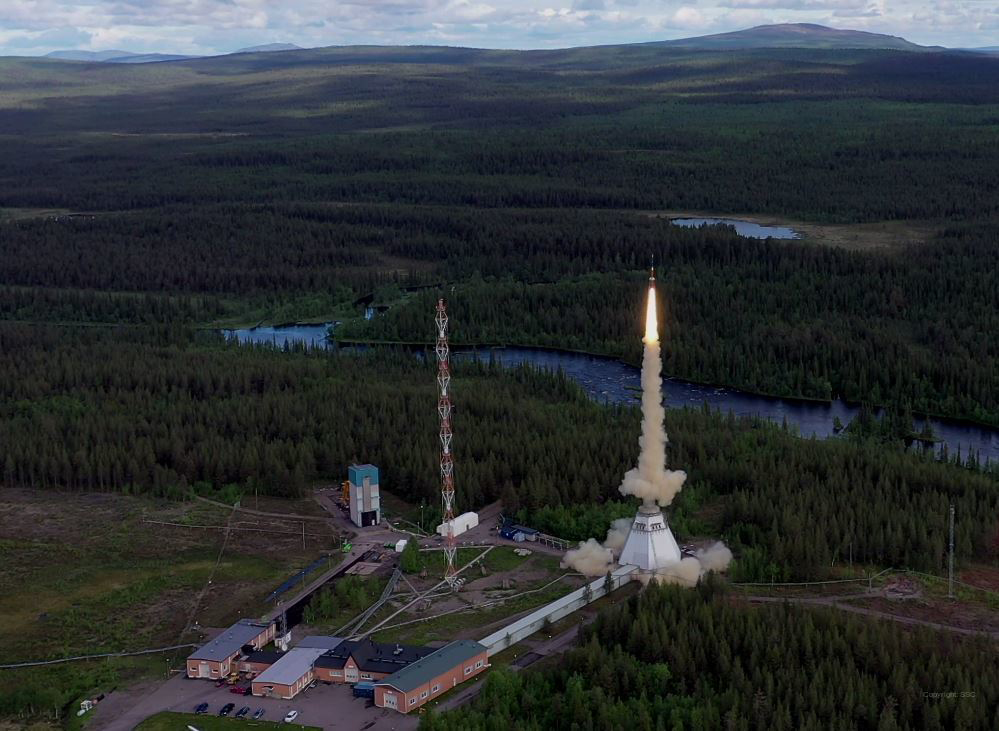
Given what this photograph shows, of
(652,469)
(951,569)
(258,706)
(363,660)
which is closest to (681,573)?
(652,469)

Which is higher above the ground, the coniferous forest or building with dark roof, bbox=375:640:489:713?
building with dark roof, bbox=375:640:489:713

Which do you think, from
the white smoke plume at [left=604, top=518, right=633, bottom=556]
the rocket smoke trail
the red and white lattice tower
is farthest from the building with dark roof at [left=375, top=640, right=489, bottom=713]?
the rocket smoke trail

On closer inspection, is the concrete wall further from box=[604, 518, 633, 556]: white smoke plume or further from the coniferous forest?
the coniferous forest

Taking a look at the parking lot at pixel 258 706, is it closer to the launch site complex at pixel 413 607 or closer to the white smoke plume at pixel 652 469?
the launch site complex at pixel 413 607

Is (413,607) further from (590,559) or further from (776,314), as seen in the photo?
(776,314)

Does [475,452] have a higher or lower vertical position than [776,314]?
higher

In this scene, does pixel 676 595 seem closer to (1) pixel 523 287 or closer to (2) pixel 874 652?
(2) pixel 874 652

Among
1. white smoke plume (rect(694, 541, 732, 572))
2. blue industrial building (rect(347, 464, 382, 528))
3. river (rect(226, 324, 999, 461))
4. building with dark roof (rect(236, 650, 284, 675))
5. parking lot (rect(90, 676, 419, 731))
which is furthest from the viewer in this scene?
river (rect(226, 324, 999, 461))
